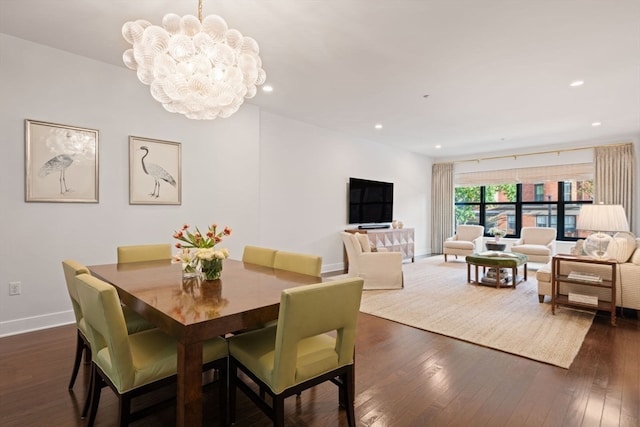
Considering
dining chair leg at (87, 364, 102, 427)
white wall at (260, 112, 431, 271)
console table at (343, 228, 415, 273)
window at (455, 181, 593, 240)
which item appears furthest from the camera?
window at (455, 181, 593, 240)

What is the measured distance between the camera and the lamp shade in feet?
11.1

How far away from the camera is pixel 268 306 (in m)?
1.49

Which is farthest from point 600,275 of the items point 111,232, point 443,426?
point 111,232

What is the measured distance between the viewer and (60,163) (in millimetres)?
3129

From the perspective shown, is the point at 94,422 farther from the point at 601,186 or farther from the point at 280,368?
the point at 601,186

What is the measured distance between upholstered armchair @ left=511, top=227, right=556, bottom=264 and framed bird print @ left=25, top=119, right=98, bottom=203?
277 inches

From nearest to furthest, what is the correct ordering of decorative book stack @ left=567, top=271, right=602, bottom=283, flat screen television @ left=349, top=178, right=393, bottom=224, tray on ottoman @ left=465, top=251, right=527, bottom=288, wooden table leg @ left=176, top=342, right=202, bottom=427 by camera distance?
wooden table leg @ left=176, top=342, right=202, bottom=427 < decorative book stack @ left=567, top=271, right=602, bottom=283 < tray on ottoman @ left=465, top=251, right=527, bottom=288 < flat screen television @ left=349, top=178, right=393, bottom=224

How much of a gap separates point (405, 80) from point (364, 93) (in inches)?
23.8

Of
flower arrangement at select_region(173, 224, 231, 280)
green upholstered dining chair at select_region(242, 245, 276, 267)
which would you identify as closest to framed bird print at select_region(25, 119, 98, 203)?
green upholstered dining chair at select_region(242, 245, 276, 267)

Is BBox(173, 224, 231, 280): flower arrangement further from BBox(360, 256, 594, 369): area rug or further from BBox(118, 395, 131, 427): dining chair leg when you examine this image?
BBox(360, 256, 594, 369): area rug

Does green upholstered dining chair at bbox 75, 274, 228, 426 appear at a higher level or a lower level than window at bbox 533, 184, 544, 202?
lower

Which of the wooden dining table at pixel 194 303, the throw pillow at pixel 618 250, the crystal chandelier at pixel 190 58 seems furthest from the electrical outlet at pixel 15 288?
the throw pillow at pixel 618 250

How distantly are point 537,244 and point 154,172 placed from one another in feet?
23.4

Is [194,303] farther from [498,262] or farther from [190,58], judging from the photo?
[498,262]
